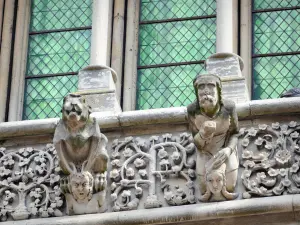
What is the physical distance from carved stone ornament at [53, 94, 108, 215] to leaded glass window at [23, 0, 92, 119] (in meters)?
1.27

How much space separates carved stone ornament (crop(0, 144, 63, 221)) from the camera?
14156 mm

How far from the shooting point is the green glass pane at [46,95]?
15391 mm

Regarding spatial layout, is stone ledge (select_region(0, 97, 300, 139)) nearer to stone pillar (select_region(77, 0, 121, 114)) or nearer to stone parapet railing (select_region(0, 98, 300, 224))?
stone parapet railing (select_region(0, 98, 300, 224))

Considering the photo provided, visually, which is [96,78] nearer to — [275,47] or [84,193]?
[84,193]

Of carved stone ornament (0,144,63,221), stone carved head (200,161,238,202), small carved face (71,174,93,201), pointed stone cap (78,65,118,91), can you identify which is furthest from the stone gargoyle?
stone carved head (200,161,238,202)

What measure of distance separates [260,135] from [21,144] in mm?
2098

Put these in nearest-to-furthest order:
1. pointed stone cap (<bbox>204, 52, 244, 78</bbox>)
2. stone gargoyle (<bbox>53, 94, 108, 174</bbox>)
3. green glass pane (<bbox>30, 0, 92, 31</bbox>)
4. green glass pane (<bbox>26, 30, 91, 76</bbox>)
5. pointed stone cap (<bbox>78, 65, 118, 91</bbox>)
→ stone gargoyle (<bbox>53, 94, 108, 174</bbox>) < pointed stone cap (<bbox>204, 52, 244, 78</bbox>) < pointed stone cap (<bbox>78, 65, 118, 91</bbox>) < green glass pane (<bbox>26, 30, 91, 76</bbox>) < green glass pane (<bbox>30, 0, 92, 31</bbox>)

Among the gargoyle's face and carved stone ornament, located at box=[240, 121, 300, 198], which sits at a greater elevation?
the gargoyle's face

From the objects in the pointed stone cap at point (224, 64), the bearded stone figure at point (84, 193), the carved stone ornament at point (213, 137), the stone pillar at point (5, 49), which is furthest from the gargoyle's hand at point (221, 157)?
the stone pillar at point (5, 49)

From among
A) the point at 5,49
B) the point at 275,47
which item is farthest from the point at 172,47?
the point at 5,49

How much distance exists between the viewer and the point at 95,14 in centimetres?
1523

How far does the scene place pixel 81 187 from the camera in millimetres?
13984

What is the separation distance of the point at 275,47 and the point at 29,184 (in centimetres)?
262

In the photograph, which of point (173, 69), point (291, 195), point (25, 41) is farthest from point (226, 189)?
point (25, 41)
